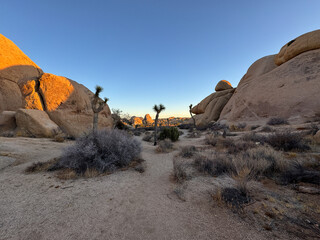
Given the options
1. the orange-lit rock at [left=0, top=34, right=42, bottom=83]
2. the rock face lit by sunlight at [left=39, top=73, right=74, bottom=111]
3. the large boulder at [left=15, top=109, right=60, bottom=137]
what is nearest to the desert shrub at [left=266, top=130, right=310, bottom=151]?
the large boulder at [left=15, top=109, right=60, bottom=137]

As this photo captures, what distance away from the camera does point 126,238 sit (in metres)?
1.75

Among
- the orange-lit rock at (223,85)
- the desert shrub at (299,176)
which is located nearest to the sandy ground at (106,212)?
the desert shrub at (299,176)

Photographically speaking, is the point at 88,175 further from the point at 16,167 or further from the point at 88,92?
the point at 88,92

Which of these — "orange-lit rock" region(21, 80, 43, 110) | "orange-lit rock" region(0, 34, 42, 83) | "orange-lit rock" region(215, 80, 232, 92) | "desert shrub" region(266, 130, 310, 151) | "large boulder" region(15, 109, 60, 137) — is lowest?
"desert shrub" region(266, 130, 310, 151)

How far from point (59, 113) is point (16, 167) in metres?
8.88

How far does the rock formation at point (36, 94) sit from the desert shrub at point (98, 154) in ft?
25.7

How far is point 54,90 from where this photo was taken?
1256 centimetres

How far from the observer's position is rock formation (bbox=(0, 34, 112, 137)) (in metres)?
11.0

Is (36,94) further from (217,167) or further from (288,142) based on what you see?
(288,142)

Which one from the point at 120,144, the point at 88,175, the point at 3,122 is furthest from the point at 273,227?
the point at 3,122

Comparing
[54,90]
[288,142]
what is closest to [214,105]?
[288,142]

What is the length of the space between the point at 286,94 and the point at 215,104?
12095mm

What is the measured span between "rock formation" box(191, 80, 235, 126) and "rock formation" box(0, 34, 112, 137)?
22.4 m

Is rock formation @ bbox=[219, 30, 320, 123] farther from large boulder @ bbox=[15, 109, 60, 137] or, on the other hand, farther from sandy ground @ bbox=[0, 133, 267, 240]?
large boulder @ bbox=[15, 109, 60, 137]
